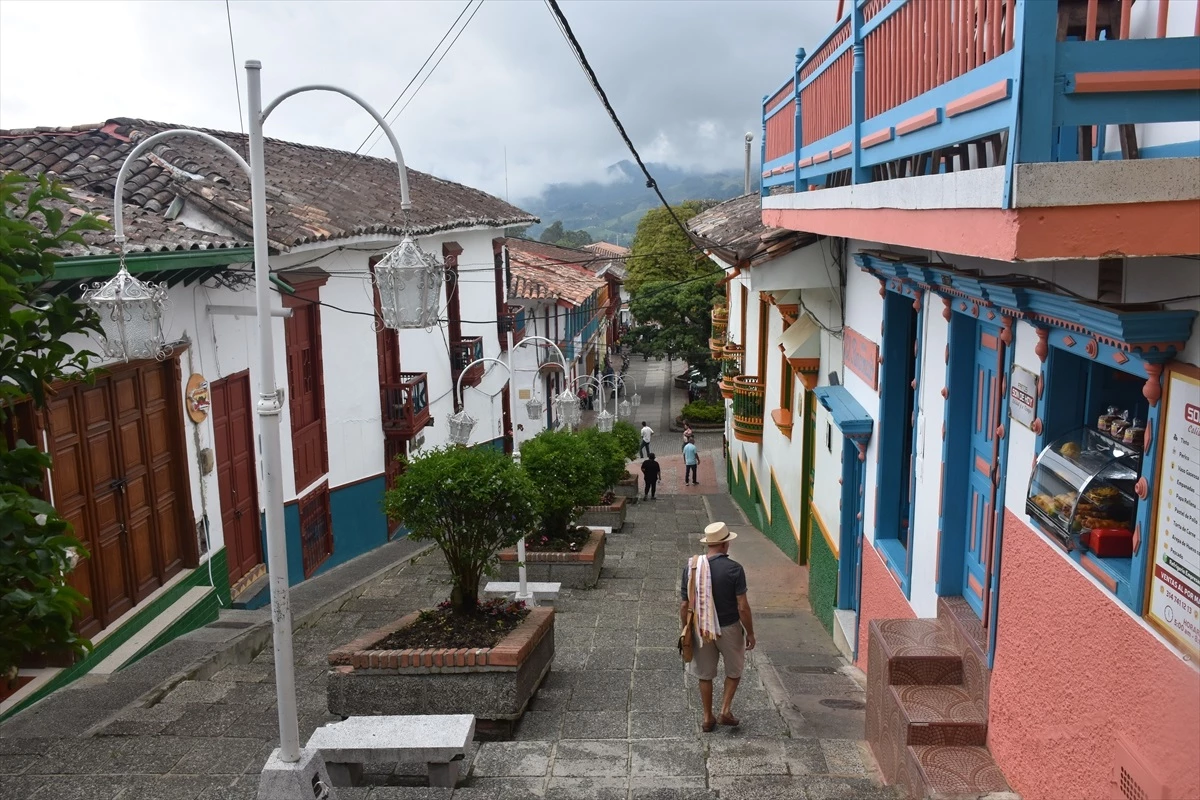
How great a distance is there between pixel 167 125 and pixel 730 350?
39.0ft

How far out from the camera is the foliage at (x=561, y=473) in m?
11.4

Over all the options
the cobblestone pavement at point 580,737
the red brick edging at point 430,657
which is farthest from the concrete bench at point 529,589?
the red brick edging at point 430,657

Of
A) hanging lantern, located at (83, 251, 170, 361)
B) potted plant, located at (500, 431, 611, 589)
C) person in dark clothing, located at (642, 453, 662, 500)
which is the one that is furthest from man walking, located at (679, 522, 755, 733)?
person in dark clothing, located at (642, 453, 662, 500)

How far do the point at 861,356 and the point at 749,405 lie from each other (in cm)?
853

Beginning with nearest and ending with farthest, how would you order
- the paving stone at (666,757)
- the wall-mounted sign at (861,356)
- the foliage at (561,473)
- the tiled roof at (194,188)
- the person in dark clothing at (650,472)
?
the paving stone at (666,757), the wall-mounted sign at (861,356), the tiled roof at (194,188), the foliage at (561,473), the person in dark clothing at (650,472)

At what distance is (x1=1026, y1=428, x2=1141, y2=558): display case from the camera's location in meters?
3.73

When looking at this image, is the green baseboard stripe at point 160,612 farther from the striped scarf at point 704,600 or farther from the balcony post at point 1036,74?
the balcony post at point 1036,74

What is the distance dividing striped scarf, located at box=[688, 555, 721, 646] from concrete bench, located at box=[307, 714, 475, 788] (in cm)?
148

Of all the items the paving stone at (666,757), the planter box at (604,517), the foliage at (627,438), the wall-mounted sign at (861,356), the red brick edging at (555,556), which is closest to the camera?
the paving stone at (666,757)

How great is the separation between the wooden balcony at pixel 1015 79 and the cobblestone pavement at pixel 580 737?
3.23 meters

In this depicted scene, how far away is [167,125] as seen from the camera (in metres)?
13.2

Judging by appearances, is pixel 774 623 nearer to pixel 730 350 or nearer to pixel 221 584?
pixel 221 584

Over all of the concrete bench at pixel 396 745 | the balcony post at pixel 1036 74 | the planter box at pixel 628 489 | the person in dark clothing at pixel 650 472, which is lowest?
the planter box at pixel 628 489

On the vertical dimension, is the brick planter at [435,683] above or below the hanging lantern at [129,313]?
below
